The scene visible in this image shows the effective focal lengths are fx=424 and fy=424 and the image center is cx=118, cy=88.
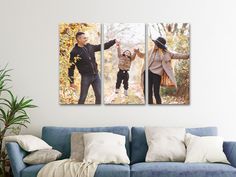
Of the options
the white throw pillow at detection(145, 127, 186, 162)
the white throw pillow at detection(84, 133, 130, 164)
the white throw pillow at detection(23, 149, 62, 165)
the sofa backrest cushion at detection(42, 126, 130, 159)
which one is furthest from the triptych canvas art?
the white throw pillow at detection(23, 149, 62, 165)

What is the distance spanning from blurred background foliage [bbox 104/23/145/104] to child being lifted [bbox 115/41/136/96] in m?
0.04

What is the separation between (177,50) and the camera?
5.37 m

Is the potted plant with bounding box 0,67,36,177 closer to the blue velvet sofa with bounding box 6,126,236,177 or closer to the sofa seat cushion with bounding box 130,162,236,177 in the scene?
the blue velvet sofa with bounding box 6,126,236,177

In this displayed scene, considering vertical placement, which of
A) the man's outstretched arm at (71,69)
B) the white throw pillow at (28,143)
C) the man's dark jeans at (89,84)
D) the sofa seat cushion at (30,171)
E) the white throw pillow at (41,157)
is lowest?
the sofa seat cushion at (30,171)

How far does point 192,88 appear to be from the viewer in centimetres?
538

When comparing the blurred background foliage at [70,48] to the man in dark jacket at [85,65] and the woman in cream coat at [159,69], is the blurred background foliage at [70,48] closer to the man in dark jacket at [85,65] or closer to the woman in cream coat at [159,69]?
the man in dark jacket at [85,65]

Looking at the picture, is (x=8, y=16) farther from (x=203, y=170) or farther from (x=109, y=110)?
(x=203, y=170)

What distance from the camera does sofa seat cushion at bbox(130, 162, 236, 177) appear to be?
4285 millimetres

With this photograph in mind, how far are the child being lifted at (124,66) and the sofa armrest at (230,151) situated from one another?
139 cm

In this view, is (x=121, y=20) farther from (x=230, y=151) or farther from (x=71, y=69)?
(x=230, y=151)

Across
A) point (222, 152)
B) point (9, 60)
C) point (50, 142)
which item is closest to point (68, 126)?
point (50, 142)

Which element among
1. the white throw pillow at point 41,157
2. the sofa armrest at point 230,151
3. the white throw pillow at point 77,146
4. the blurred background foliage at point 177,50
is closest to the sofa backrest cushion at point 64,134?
the white throw pillow at point 77,146

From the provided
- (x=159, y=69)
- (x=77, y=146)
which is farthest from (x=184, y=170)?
(x=159, y=69)

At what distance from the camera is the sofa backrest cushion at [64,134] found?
497 centimetres
